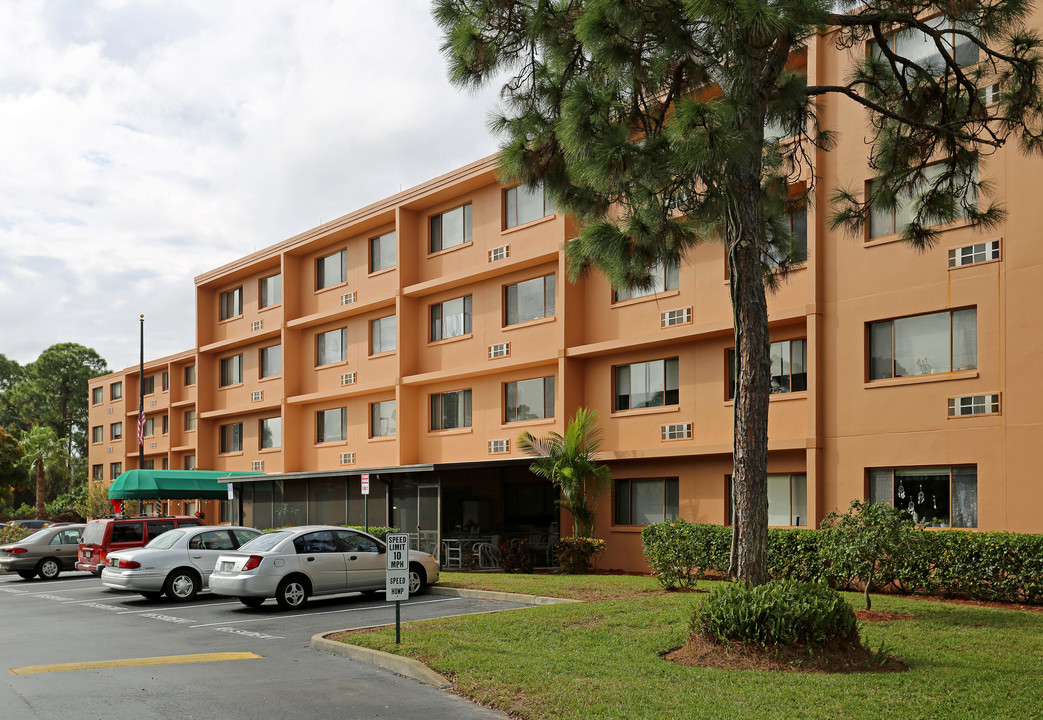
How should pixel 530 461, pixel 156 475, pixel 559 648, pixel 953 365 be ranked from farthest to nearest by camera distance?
pixel 156 475
pixel 530 461
pixel 953 365
pixel 559 648

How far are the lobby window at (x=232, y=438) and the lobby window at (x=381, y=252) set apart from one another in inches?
482

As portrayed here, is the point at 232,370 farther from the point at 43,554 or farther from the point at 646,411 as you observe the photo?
the point at 646,411

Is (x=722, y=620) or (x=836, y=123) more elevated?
(x=836, y=123)

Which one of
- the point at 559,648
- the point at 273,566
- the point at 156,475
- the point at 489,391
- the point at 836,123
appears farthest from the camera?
the point at 156,475

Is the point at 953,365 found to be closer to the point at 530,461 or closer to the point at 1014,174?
the point at 1014,174

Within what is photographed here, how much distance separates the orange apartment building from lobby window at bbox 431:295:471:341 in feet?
0.33

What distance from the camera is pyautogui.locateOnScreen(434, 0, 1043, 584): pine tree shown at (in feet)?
36.2

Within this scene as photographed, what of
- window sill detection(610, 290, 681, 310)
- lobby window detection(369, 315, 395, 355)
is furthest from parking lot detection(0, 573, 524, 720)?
lobby window detection(369, 315, 395, 355)

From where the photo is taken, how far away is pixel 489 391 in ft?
97.9

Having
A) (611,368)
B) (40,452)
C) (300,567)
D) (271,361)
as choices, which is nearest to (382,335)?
(271,361)

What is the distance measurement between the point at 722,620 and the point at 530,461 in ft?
50.2

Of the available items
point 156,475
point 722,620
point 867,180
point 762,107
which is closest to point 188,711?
point 722,620

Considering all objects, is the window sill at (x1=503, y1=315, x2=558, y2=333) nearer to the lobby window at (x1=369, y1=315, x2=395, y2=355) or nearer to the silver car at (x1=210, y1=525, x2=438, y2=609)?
the lobby window at (x1=369, y1=315, x2=395, y2=355)

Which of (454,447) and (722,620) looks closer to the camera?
(722,620)
